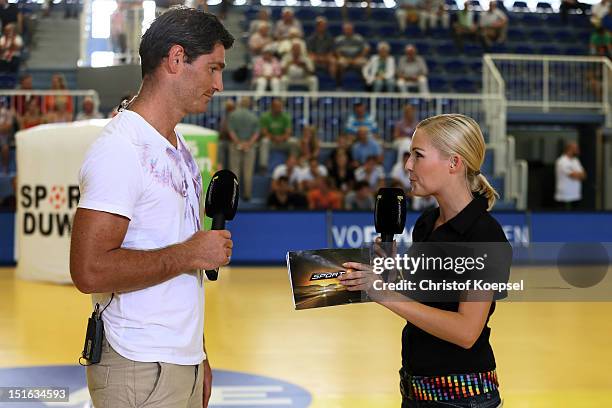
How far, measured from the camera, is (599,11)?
22.5m

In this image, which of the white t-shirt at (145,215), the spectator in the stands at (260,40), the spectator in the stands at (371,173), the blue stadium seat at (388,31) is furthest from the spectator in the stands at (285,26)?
the white t-shirt at (145,215)

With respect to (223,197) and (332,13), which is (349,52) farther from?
(223,197)

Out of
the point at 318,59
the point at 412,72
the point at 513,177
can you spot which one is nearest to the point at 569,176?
the point at 513,177

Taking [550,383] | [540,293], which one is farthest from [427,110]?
[540,293]

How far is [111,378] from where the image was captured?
2.86 m

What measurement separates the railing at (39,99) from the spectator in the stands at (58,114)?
0.11m

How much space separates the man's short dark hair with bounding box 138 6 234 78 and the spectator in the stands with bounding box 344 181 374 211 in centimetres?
1366

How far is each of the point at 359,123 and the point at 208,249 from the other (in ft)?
50.7

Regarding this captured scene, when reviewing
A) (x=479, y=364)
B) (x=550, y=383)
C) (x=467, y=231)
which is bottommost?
(x=550, y=383)

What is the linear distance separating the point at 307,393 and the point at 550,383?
70.1 inches

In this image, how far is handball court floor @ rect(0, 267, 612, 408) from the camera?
268 inches

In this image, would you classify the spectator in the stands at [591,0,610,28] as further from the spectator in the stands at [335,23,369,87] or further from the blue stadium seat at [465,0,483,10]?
the spectator in the stands at [335,23,369,87]

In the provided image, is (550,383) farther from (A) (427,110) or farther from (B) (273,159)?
(A) (427,110)

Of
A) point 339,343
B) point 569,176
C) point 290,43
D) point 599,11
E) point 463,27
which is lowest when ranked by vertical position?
point 339,343
